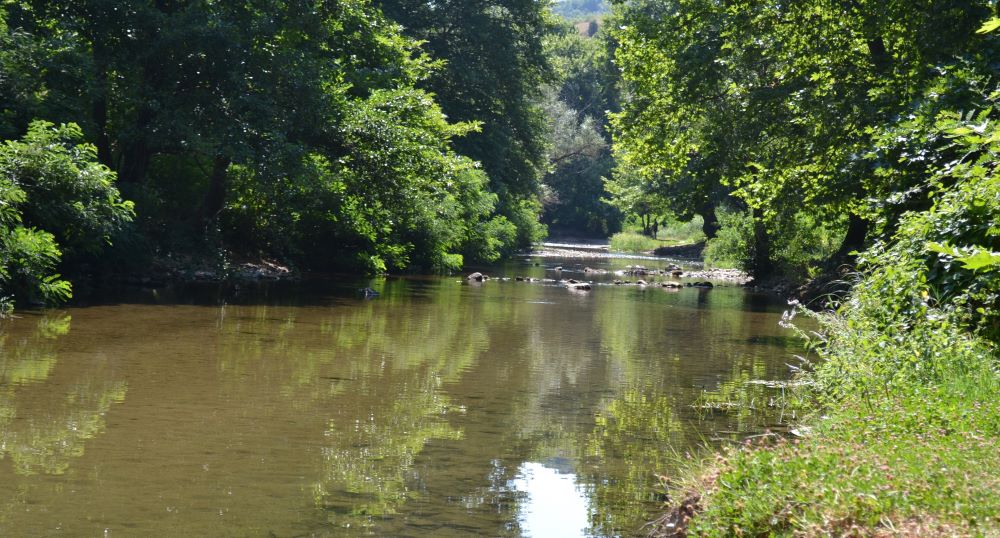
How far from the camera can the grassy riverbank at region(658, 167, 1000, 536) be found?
15.7 ft

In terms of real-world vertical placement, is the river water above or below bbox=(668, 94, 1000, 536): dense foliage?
below

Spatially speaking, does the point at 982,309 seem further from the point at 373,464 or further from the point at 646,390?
the point at 373,464

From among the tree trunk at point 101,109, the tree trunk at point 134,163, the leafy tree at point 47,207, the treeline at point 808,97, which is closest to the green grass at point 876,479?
the treeline at point 808,97

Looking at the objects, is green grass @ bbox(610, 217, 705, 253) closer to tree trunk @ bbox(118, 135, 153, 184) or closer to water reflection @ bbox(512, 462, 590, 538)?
tree trunk @ bbox(118, 135, 153, 184)

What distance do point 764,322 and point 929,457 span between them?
52.6 ft

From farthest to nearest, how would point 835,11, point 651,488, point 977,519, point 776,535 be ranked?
point 835,11 → point 651,488 → point 776,535 → point 977,519

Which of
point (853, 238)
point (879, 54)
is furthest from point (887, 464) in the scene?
point (853, 238)

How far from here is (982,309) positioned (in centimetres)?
837

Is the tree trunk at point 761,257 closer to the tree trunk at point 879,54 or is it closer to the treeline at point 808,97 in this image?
the treeline at point 808,97

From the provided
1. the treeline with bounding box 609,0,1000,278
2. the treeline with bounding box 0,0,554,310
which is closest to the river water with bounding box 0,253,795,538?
the treeline with bounding box 0,0,554,310

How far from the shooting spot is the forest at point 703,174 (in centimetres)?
596

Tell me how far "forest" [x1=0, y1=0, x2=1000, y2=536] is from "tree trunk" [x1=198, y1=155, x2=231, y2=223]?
11 cm

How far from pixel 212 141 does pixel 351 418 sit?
14.0m

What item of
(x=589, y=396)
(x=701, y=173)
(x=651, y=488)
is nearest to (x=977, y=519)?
(x=651, y=488)
